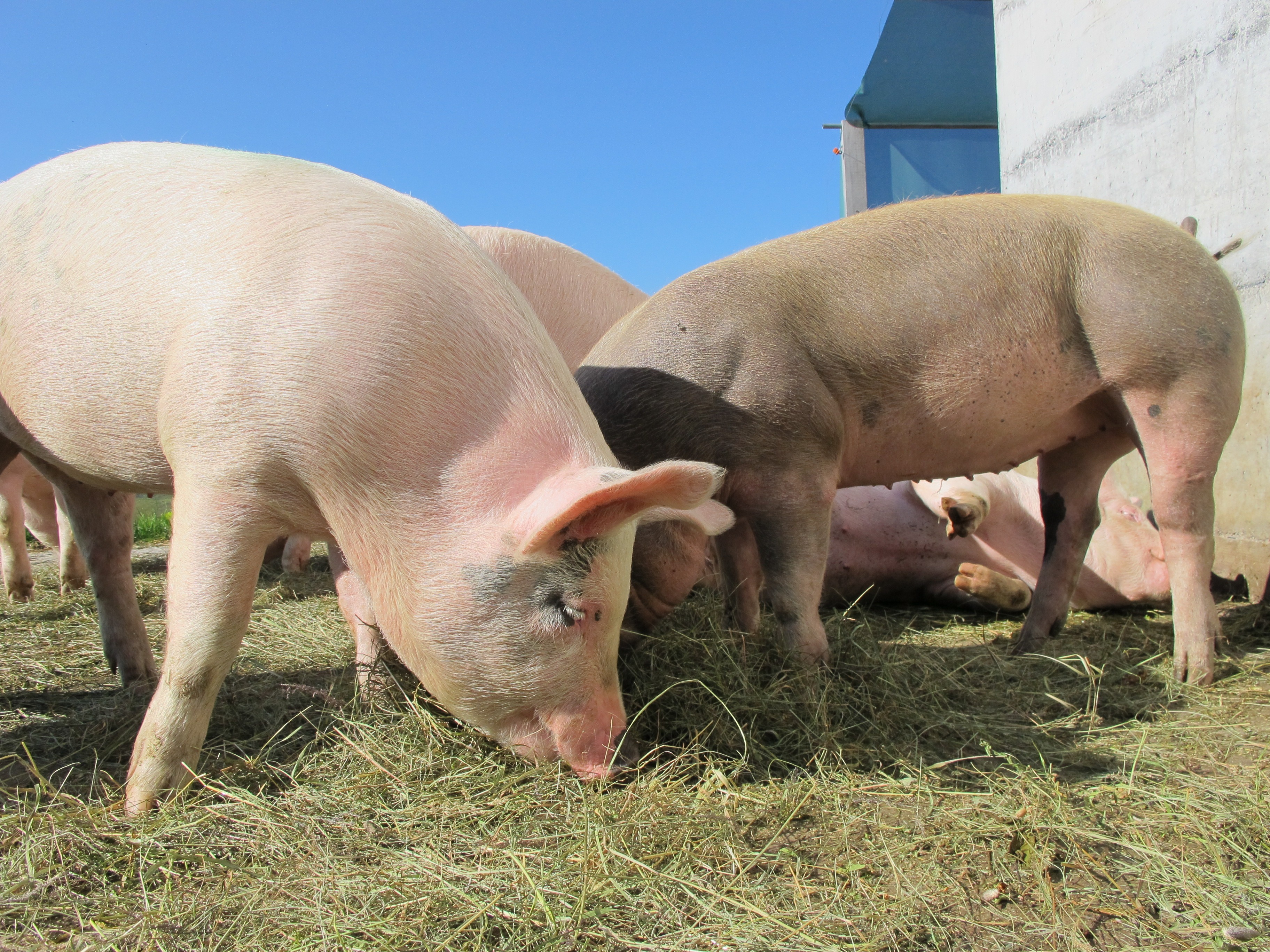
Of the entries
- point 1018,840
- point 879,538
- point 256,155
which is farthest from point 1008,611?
point 256,155

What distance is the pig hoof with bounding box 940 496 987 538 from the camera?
4180 mm

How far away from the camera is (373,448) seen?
2178mm

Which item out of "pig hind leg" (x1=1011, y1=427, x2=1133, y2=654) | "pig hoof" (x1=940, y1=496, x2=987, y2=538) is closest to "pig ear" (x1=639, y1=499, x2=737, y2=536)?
"pig hoof" (x1=940, y1=496, x2=987, y2=538)

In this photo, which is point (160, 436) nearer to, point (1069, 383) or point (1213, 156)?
point (1069, 383)

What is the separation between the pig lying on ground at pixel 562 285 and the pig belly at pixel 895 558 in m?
1.67

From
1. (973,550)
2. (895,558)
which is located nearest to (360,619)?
(895,558)

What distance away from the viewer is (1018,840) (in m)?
2.14

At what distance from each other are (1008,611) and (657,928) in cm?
354

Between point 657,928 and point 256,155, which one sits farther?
point 256,155

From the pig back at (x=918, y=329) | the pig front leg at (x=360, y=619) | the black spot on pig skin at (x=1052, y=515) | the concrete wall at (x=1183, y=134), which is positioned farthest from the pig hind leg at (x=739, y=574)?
the concrete wall at (x=1183, y=134)

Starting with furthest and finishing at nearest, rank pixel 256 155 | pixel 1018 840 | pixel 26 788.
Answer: pixel 256 155
pixel 26 788
pixel 1018 840

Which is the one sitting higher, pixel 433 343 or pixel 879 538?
pixel 433 343

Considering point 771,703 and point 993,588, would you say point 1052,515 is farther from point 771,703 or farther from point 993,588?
point 771,703

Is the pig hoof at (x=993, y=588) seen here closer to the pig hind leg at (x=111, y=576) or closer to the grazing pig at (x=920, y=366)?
the grazing pig at (x=920, y=366)
